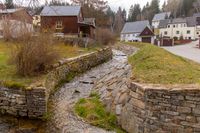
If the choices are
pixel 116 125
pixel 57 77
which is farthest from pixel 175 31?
pixel 116 125

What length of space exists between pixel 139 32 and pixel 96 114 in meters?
50.5

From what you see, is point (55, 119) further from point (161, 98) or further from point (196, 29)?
point (196, 29)

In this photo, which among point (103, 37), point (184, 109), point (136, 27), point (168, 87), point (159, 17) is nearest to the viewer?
point (184, 109)

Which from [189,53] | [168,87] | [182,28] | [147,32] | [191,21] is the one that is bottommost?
[189,53]

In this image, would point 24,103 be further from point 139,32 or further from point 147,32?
point 139,32

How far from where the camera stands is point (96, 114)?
8.90 m

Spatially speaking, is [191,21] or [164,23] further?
[164,23]

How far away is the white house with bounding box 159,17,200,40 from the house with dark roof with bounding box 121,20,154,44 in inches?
386

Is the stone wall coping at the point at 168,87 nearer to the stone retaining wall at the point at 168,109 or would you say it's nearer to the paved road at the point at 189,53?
the stone retaining wall at the point at 168,109

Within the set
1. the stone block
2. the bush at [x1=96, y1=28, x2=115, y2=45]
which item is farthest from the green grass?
the bush at [x1=96, y1=28, x2=115, y2=45]

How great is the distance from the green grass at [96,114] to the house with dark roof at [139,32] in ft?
142

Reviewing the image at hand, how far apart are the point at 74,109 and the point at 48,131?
67.5 inches

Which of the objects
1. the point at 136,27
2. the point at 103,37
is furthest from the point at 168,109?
the point at 136,27

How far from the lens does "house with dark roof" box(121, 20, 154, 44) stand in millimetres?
54469
